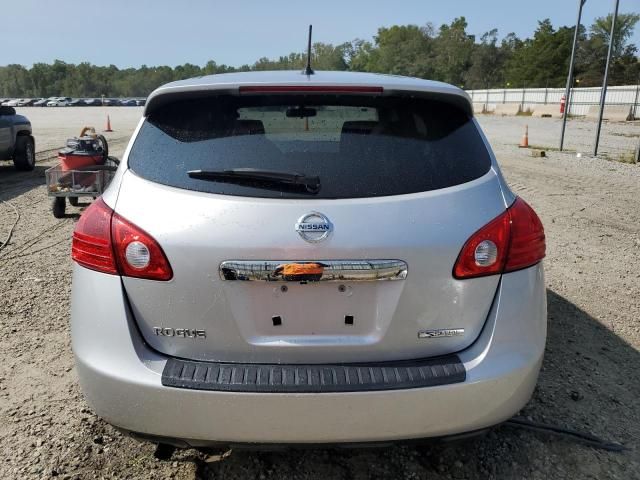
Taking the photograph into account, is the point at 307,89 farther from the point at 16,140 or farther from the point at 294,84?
the point at 16,140

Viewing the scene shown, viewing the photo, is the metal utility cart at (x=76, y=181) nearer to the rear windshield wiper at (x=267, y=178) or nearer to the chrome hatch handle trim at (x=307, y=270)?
the rear windshield wiper at (x=267, y=178)

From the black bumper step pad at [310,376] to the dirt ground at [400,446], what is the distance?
364 mm

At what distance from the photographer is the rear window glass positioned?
6.81 ft

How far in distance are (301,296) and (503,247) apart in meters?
0.79

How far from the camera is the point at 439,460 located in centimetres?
266

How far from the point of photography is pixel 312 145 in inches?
86.4

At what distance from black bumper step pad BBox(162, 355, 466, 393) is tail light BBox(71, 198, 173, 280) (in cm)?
35

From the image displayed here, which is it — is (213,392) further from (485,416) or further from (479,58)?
(479,58)

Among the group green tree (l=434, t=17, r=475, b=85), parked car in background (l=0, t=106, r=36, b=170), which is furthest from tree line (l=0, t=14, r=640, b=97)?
parked car in background (l=0, t=106, r=36, b=170)

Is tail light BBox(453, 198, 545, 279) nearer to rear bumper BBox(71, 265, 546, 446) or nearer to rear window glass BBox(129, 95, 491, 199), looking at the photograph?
rear bumper BBox(71, 265, 546, 446)

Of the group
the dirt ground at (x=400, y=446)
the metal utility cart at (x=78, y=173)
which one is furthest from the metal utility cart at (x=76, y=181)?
the dirt ground at (x=400, y=446)

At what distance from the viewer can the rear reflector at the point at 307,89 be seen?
7.22 feet

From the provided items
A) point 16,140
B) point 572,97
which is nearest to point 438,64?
point 572,97

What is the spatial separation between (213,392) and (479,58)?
112 metres
